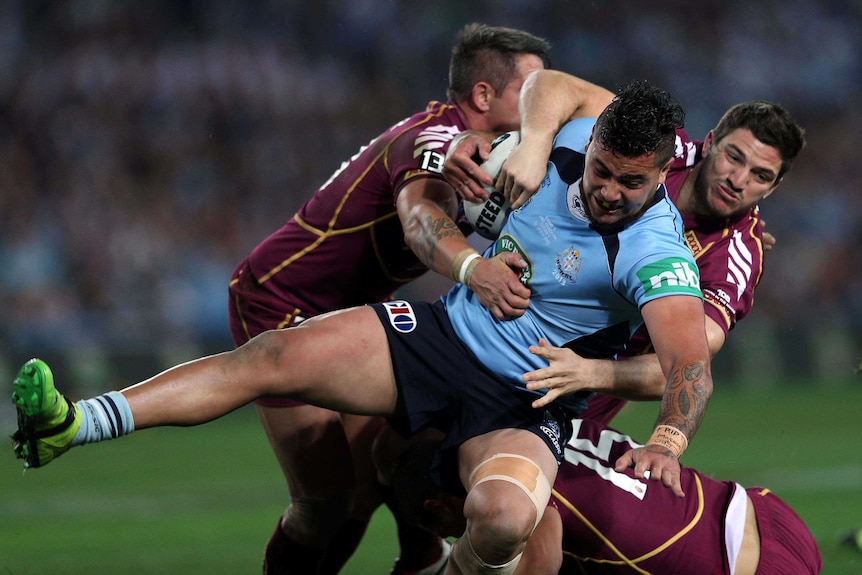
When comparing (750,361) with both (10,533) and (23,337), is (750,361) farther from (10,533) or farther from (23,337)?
(10,533)

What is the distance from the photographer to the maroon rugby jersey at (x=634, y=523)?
16.2ft

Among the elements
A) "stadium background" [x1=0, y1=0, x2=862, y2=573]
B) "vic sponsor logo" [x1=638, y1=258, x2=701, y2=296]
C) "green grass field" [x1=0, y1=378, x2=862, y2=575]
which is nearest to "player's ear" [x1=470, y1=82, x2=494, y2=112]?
"vic sponsor logo" [x1=638, y1=258, x2=701, y2=296]

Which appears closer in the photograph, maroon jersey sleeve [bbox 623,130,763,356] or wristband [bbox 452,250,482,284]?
wristband [bbox 452,250,482,284]

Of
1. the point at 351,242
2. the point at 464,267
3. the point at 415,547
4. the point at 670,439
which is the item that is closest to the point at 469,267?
the point at 464,267

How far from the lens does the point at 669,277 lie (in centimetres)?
452

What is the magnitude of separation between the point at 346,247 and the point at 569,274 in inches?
63.3

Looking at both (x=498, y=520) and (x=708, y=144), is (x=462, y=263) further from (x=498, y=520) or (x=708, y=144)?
(x=708, y=144)

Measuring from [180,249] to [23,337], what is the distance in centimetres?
265

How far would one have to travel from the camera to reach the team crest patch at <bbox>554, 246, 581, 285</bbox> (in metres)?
4.82

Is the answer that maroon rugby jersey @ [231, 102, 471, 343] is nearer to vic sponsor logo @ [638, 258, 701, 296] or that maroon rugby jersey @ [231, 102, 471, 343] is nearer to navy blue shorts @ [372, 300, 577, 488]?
navy blue shorts @ [372, 300, 577, 488]

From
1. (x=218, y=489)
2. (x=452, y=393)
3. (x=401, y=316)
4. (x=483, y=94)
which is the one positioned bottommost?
(x=218, y=489)

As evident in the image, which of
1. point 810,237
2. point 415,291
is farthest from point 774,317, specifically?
point 415,291

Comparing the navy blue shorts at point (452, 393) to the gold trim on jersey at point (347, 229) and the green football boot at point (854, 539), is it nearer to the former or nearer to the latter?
the gold trim on jersey at point (347, 229)

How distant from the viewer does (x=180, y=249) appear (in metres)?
16.4
